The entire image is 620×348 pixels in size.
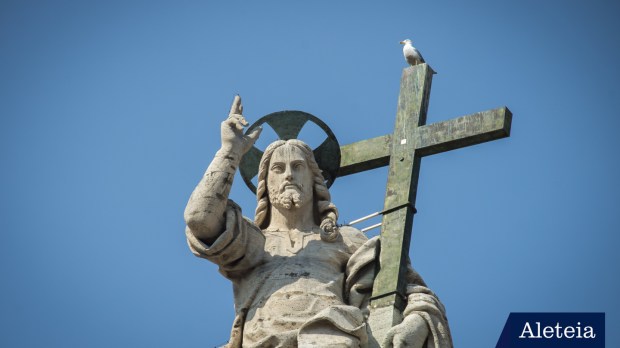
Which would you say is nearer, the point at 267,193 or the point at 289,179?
the point at 289,179

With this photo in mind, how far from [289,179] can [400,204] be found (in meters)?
1.19

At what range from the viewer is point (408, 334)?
20078 millimetres

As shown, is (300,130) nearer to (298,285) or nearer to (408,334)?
(298,285)

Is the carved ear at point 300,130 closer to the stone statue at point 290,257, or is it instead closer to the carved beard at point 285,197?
the stone statue at point 290,257

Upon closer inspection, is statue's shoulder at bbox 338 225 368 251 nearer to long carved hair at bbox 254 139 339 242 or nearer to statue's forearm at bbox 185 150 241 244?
long carved hair at bbox 254 139 339 242

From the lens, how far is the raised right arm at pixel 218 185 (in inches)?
808

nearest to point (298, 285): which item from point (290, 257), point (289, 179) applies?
point (290, 257)

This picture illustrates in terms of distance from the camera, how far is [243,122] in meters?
20.8

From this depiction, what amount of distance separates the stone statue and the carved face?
0.01m

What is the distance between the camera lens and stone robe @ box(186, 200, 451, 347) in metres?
Answer: 19.9

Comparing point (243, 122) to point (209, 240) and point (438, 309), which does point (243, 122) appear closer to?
point (209, 240)

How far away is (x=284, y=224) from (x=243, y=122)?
1.34 metres

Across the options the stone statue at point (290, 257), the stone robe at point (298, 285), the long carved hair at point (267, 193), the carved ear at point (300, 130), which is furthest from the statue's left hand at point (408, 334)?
the carved ear at point (300, 130)

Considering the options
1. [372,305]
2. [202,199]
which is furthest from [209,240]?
[372,305]
